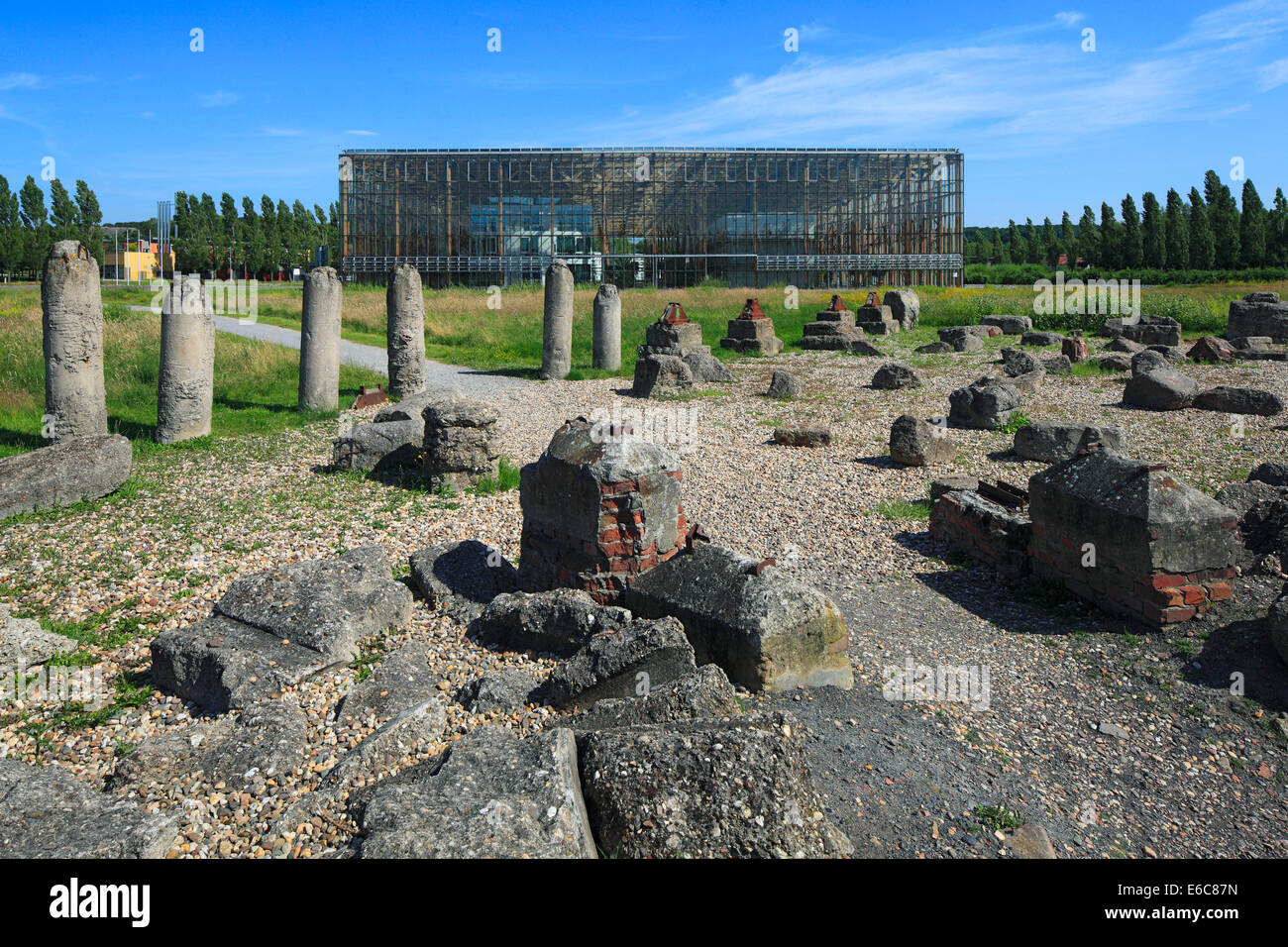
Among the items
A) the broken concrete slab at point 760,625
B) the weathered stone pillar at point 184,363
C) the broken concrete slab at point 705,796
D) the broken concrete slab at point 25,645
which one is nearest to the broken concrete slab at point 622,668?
the broken concrete slab at point 760,625

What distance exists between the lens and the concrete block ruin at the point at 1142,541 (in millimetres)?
7445

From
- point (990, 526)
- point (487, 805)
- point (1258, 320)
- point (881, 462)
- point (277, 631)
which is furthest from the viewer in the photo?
point (1258, 320)

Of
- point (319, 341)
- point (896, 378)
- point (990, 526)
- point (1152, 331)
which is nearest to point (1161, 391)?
point (896, 378)

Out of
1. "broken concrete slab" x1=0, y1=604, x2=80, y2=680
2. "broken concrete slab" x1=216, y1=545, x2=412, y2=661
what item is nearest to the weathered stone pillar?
"broken concrete slab" x1=0, y1=604, x2=80, y2=680

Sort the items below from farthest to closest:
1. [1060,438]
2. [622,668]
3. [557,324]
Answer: [557,324] < [1060,438] < [622,668]

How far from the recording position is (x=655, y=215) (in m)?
57.3

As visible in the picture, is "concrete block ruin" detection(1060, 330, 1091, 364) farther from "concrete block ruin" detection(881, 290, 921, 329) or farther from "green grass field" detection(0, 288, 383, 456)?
"green grass field" detection(0, 288, 383, 456)

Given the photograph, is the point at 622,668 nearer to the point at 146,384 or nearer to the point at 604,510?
the point at 604,510

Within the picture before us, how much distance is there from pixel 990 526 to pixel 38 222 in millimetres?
72631

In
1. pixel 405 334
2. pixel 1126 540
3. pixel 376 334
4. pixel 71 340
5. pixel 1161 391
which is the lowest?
pixel 1126 540

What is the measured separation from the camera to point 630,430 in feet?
25.8

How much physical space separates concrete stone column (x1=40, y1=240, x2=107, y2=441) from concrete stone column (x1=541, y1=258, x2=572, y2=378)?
10340 millimetres

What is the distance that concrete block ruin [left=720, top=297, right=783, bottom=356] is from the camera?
27.8m

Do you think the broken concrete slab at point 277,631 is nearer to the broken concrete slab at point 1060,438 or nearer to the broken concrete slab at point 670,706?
the broken concrete slab at point 670,706
